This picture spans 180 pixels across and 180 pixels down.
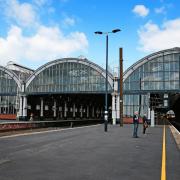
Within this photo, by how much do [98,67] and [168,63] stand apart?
13535mm

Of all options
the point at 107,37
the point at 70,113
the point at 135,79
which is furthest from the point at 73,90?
the point at 107,37

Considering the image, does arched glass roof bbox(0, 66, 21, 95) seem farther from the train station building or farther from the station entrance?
the station entrance

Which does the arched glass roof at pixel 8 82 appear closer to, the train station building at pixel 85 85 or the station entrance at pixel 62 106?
the train station building at pixel 85 85

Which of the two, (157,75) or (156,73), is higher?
(156,73)

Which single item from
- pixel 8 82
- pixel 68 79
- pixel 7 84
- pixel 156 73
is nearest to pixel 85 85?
pixel 68 79

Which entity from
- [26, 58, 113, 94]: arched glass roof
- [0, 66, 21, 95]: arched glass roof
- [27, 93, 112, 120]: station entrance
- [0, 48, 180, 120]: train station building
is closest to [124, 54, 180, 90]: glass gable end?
[0, 48, 180, 120]: train station building

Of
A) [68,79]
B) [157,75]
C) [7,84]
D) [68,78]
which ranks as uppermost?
[157,75]

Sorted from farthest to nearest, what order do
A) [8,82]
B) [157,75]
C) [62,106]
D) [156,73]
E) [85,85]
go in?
[62,106] < [8,82] < [85,85] < [156,73] < [157,75]

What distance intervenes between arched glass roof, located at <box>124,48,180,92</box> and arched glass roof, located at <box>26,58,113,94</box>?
4500 mm

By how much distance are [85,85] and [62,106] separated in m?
22.7

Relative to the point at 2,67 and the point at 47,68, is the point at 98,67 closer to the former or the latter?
the point at 47,68

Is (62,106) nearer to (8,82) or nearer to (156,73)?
(8,82)

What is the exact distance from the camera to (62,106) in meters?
84.8

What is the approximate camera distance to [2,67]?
244 ft
